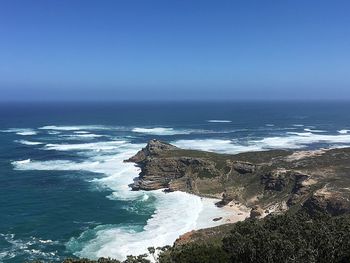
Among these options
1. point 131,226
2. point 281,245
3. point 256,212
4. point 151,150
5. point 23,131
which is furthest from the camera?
point 23,131

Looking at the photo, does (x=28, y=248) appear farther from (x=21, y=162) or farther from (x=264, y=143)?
(x=264, y=143)

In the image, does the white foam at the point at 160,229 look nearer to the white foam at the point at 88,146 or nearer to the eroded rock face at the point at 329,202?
the eroded rock face at the point at 329,202

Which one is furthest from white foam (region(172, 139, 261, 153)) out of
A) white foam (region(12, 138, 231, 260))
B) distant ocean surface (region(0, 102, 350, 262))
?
white foam (region(12, 138, 231, 260))

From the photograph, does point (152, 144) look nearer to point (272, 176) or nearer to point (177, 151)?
point (177, 151)

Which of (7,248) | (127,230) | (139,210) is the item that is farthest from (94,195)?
(7,248)

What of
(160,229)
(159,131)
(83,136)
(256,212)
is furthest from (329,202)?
(159,131)

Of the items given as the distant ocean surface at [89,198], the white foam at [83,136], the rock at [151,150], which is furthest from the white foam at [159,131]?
the rock at [151,150]

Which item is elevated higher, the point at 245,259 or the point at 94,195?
the point at 245,259

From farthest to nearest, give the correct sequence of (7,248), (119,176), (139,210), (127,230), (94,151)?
1. (94,151)
2. (119,176)
3. (139,210)
4. (127,230)
5. (7,248)
